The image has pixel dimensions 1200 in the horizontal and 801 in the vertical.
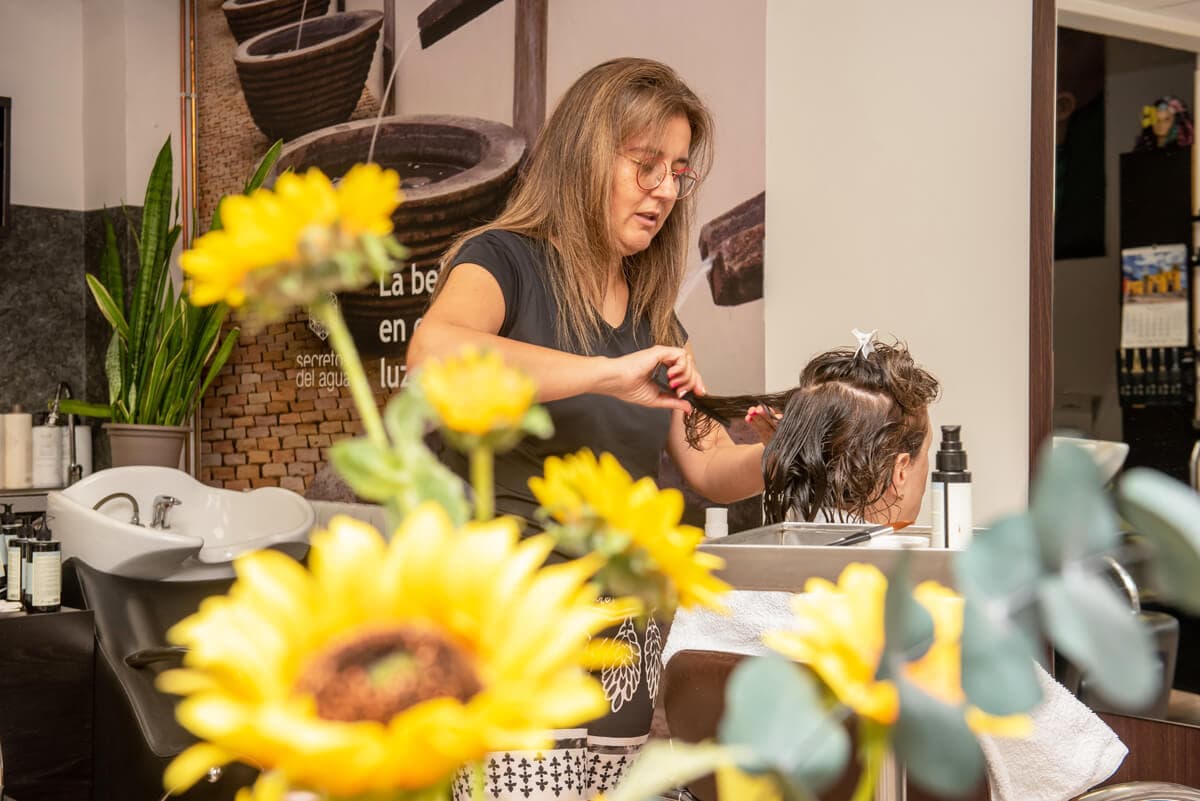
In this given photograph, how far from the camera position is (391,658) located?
36 cm

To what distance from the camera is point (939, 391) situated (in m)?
2.50

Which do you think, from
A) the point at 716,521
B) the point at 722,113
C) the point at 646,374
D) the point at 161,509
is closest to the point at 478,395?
the point at 646,374

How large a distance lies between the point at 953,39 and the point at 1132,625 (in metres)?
2.42

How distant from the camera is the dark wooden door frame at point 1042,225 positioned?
2.29 meters

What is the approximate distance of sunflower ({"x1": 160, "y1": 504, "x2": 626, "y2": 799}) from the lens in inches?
12.4

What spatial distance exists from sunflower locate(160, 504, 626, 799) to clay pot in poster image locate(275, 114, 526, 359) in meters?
3.22

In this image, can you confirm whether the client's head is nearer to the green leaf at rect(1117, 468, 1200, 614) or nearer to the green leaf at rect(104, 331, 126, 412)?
the green leaf at rect(1117, 468, 1200, 614)

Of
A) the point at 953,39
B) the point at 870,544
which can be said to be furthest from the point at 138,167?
the point at 870,544

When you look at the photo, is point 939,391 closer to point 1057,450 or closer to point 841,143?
point 841,143

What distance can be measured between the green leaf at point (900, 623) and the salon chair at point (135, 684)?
3122 mm

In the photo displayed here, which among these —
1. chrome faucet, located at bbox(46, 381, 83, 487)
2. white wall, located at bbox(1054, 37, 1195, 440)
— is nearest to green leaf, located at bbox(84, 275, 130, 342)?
chrome faucet, located at bbox(46, 381, 83, 487)

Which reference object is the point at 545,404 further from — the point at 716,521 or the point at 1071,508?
the point at 1071,508

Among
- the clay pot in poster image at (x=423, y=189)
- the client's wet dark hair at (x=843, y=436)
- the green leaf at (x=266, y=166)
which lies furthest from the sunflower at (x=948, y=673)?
the green leaf at (x=266, y=166)

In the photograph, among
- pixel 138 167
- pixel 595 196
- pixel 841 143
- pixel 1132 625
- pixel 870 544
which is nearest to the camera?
pixel 1132 625
